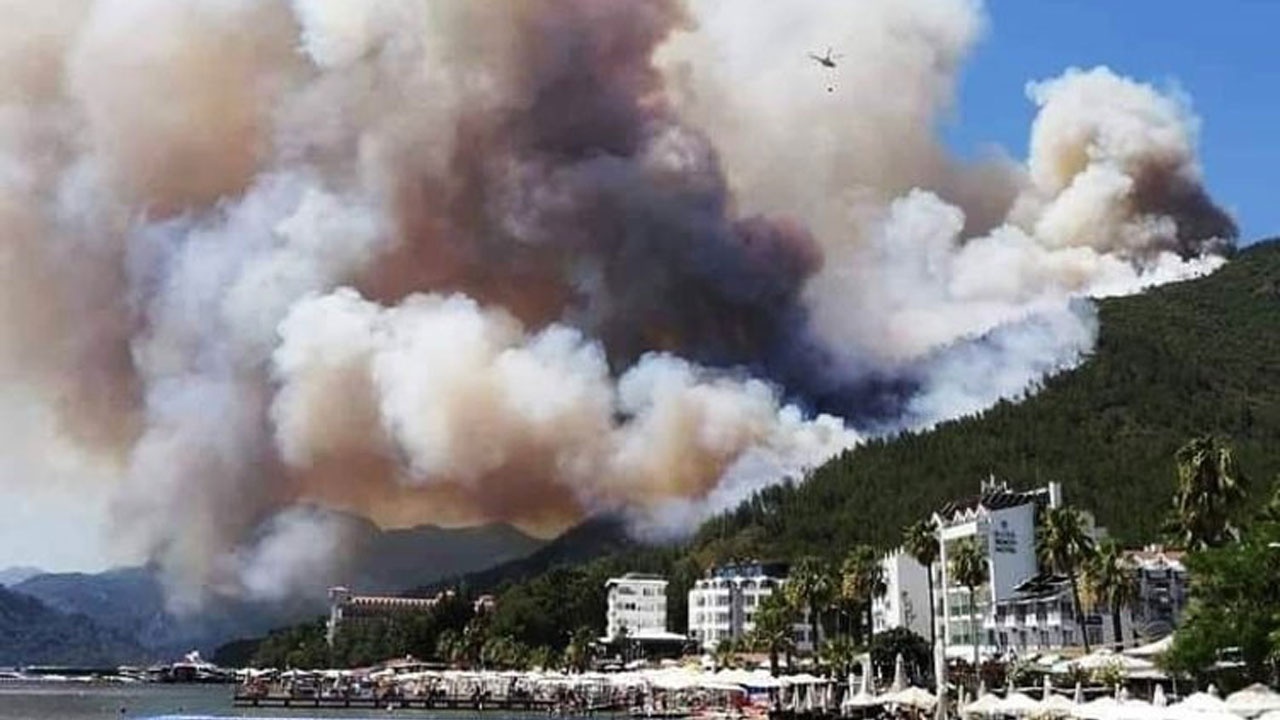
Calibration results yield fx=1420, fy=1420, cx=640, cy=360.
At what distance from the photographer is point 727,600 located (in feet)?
542

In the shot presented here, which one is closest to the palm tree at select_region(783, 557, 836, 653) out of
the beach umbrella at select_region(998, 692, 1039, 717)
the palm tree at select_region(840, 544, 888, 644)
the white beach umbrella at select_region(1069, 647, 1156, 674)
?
the palm tree at select_region(840, 544, 888, 644)

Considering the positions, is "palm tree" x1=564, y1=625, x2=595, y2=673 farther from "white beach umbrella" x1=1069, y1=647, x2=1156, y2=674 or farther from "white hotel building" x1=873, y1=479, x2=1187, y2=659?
"white beach umbrella" x1=1069, y1=647, x2=1156, y2=674

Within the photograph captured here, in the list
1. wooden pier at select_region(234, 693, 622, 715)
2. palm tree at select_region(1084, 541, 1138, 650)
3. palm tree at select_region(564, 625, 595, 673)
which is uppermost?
palm tree at select_region(1084, 541, 1138, 650)

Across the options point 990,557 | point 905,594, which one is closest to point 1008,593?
point 990,557

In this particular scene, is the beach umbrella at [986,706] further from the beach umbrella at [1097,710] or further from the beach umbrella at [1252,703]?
the beach umbrella at [1252,703]

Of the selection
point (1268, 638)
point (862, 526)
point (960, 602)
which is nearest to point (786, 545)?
point (862, 526)

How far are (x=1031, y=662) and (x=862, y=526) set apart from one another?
4119 inches

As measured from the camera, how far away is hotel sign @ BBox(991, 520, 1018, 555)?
112m

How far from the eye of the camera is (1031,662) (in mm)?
81812

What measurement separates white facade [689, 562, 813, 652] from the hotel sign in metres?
49.0

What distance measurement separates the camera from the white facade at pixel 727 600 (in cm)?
16238

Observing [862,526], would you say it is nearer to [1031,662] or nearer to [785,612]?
[785,612]

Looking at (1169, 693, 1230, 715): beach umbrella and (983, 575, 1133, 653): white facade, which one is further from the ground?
(983, 575, 1133, 653): white facade

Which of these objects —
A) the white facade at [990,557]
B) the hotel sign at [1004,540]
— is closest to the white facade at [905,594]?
the white facade at [990,557]
